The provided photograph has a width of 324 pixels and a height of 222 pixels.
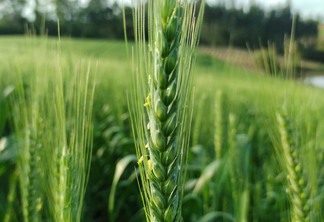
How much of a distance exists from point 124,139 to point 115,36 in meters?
53.0

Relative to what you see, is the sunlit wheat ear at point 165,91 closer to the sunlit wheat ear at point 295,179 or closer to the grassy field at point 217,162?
the grassy field at point 217,162

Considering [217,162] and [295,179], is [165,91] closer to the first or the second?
[295,179]

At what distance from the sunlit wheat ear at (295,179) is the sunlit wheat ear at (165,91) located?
555mm

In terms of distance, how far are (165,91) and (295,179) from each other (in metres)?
0.72

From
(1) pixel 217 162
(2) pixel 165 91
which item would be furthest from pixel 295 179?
(1) pixel 217 162

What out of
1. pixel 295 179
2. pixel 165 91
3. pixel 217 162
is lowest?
pixel 217 162

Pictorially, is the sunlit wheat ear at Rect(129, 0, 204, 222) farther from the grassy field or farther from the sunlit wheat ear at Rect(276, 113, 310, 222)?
the sunlit wheat ear at Rect(276, 113, 310, 222)

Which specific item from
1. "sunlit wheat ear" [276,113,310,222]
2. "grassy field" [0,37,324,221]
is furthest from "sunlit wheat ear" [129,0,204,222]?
Answer: "sunlit wheat ear" [276,113,310,222]

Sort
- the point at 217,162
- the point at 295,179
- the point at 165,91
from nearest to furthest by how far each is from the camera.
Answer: the point at 165,91 → the point at 295,179 → the point at 217,162

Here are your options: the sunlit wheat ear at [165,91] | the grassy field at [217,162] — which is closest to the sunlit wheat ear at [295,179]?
the grassy field at [217,162]

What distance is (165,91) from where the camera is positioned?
0.81 metres

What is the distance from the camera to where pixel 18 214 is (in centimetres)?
208

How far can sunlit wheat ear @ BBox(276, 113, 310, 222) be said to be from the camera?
4.19 feet

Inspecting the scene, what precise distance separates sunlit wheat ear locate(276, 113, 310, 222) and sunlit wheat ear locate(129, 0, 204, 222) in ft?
1.82
